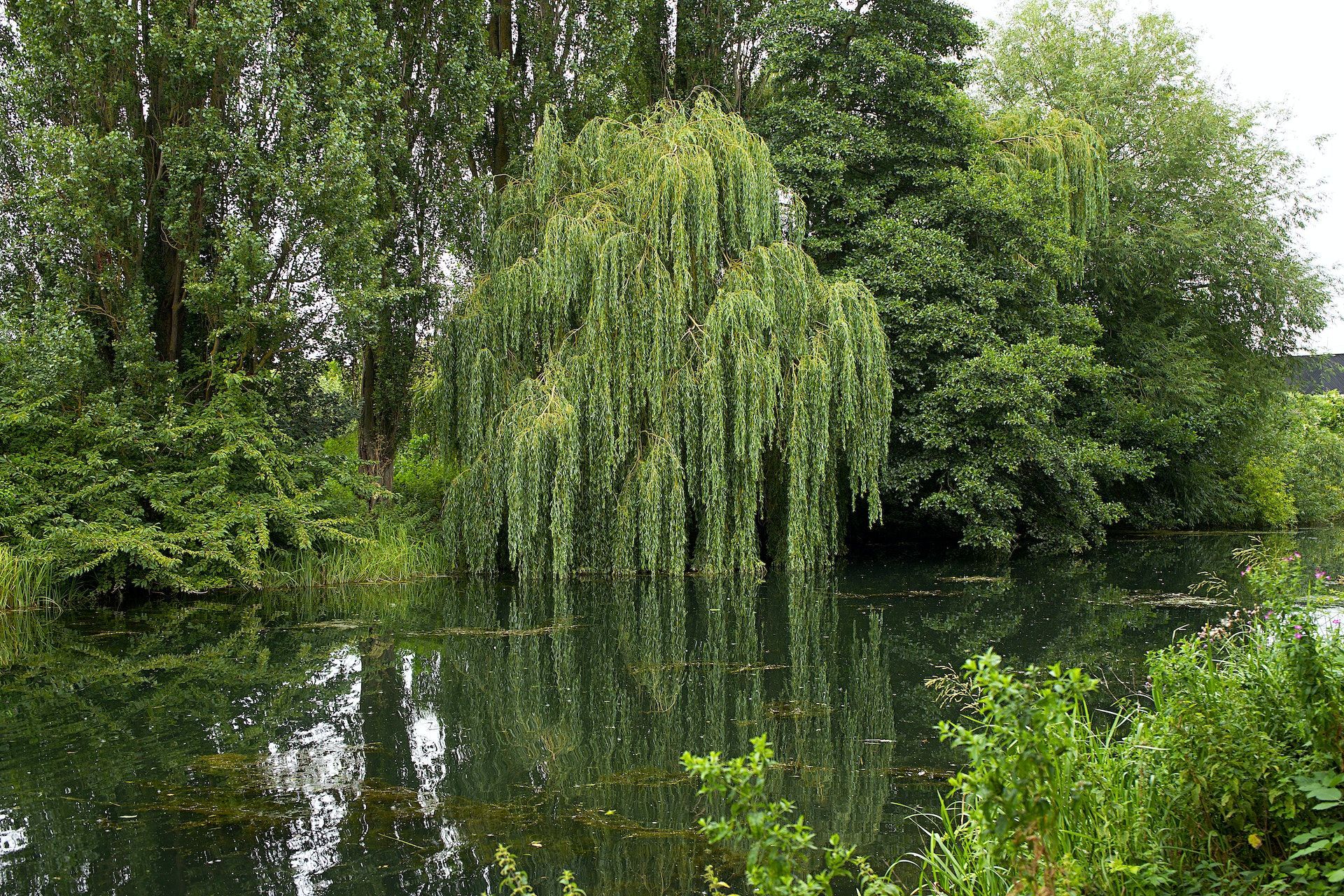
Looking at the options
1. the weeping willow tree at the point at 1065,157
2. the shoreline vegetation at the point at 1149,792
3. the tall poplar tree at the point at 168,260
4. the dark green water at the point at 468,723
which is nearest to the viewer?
the shoreline vegetation at the point at 1149,792

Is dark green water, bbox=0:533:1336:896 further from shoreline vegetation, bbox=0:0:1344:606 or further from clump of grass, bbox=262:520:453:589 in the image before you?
shoreline vegetation, bbox=0:0:1344:606

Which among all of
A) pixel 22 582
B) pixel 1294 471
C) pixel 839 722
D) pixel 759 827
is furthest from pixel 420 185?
pixel 1294 471

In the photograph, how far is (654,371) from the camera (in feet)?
39.2

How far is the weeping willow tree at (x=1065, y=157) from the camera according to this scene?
16.6m

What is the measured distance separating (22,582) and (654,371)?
24.4 feet

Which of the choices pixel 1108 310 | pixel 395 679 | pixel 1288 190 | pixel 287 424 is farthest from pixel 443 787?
pixel 1288 190

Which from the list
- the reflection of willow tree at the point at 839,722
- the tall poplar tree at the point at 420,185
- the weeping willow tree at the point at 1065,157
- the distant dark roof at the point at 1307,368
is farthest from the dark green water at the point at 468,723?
the distant dark roof at the point at 1307,368

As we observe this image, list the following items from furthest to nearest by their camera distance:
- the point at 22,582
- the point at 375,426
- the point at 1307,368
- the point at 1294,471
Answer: the point at 1294,471
the point at 1307,368
the point at 375,426
the point at 22,582

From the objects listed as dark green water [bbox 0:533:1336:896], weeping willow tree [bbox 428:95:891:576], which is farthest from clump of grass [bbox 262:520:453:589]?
dark green water [bbox 0:533:1336:896]

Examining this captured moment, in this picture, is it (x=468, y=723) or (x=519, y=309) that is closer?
(x=468, y=723)

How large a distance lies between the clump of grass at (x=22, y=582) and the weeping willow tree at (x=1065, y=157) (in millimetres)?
15038

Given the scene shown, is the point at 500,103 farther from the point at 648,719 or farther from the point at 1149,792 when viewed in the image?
the point at 1149,792

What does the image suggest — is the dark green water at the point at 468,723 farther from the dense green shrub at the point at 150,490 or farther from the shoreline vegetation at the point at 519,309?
the dense green shrub at the point at 150,490

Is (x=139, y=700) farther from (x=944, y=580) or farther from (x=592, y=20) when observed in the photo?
(x=592, y=20)
